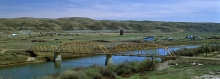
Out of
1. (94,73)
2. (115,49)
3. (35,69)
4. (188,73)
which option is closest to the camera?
(94,73)

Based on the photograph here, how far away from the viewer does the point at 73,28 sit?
19738 centimetres

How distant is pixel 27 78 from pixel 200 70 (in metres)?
24.0

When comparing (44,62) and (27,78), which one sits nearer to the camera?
(27,78)

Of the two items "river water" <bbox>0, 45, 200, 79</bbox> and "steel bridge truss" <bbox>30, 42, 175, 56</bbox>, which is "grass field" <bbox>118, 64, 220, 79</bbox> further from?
"river water" <bbox>0, 45, 200, 79</bbox>

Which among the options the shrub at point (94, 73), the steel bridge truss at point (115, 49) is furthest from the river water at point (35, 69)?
the shrub at point (94, 73)

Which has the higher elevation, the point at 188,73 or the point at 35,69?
the point at 188,73

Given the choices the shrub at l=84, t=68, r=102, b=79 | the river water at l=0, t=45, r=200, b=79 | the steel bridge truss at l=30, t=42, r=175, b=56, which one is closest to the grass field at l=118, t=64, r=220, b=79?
the shrub at l=84, t=68, r=102, b=79

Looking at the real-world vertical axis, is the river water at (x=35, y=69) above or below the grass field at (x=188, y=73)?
below

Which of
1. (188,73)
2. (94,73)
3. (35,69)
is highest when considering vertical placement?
(94,73)

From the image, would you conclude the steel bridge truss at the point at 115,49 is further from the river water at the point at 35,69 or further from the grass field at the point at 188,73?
the grass field at the point at 188,73

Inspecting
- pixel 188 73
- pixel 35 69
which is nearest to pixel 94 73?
pixel 188 73

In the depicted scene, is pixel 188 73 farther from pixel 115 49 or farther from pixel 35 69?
pixel 115 49

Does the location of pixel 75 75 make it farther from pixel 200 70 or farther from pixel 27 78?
pixel 200 70

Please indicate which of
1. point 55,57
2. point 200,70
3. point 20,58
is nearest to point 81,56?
point 55,57
